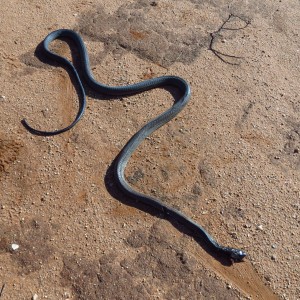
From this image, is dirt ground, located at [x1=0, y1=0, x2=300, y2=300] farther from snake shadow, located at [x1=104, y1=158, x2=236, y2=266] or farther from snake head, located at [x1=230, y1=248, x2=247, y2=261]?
snake head, located at [x1=230, y1=248, x2=247, y2=261]

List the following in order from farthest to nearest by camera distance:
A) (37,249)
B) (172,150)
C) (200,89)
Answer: (200,89), (172,150), (37,249)

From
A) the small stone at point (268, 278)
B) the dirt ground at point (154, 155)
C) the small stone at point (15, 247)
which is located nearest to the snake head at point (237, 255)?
the dirt ground at point (154, 155)

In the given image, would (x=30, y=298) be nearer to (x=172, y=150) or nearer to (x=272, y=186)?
(x=172, y=150)

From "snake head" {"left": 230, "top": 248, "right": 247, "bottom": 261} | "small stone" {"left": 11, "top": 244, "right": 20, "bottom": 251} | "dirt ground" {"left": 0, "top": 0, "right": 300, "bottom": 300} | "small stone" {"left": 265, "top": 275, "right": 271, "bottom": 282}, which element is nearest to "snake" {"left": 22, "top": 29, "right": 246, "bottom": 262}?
"snake head" {"left": 230, "top": 248, "right": 247, "bottom": 261}

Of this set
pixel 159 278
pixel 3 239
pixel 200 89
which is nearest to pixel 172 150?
pixel 200 89

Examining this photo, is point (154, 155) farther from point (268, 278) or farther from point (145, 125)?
point (268, 278)

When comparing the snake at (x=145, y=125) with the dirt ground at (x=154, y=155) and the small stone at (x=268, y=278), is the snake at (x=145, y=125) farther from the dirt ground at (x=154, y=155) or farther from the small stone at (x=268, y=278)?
the small stone at (x=268, y=278)
